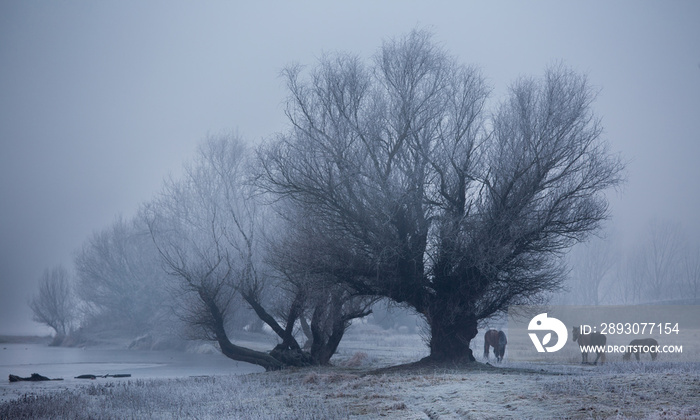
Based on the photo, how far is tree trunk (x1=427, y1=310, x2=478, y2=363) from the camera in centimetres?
2212

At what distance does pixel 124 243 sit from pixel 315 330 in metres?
52.3

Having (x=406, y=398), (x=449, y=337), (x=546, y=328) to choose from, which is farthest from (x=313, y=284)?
(x=546, y=328)

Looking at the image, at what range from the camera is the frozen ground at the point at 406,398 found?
11.9 metres

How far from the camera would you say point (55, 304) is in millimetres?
93375

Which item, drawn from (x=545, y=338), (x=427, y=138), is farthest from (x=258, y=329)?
(x=427, y=138)

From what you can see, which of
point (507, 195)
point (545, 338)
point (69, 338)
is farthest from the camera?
point (69, 338)

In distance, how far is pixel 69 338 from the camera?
8250 cm

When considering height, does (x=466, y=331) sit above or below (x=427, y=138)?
below

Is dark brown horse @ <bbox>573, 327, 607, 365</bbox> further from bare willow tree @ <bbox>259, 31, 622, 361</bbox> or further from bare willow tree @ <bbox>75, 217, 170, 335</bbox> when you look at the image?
bare willow tree @ <bbox>75, 217, 170, 335</bbox>

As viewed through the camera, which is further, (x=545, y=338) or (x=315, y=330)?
(x=545, y=338)

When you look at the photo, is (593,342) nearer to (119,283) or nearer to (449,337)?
(449,337)

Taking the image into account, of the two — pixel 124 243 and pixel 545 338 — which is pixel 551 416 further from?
pixel 124 243

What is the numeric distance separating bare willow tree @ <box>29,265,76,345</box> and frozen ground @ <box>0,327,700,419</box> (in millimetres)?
74781

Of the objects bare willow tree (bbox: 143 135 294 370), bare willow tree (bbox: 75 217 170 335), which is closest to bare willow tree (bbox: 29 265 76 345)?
bare willow tree (bbox: 75 217 170 335)
